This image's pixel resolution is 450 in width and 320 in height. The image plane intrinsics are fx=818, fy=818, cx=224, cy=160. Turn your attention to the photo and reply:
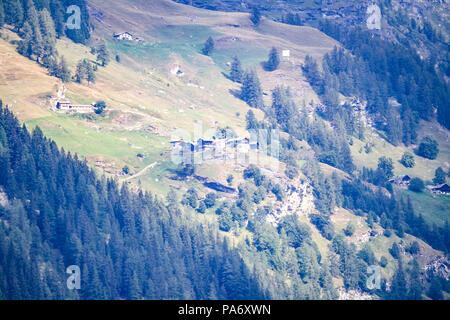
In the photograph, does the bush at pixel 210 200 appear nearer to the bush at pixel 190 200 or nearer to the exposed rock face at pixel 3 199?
the bush at pixel 190 200

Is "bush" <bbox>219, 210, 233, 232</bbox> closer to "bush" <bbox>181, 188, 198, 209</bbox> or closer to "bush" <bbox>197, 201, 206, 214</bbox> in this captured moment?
"bush" <bbox>197, 201, 206, 214</bbox>

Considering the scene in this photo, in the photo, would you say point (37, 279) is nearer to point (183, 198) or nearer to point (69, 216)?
point (69, 216)

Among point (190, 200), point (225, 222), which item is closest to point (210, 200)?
point (190, 200)

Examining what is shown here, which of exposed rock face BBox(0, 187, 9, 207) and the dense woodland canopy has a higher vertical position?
exposed rock face BBox(0, 187, 9, 207)

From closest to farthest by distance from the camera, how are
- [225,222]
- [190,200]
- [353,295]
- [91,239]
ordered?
[91,239], [225,222], [190,200], [353,295]

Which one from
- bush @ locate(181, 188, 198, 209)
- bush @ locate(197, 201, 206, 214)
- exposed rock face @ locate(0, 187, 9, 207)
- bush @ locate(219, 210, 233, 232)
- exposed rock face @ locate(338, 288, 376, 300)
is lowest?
exposed rock face @ locate(338, 288, 376, 300)

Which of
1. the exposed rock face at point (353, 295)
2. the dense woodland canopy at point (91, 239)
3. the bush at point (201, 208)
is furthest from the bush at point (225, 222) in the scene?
the exposed rock face at point (353, 295)

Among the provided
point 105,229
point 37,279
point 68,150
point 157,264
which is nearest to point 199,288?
point 157,264

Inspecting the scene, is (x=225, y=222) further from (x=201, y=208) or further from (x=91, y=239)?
(x=91, y=239)

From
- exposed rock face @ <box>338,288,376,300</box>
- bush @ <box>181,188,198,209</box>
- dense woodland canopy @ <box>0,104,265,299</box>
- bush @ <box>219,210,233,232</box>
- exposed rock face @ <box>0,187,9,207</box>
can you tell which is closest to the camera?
dense woodland canopy @ <box>0,104,265,299</box>

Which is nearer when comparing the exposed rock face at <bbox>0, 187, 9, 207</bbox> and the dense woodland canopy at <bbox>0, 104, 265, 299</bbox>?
the dense woodland canopy at <bbox>0, 104, 265, 299</bbox>

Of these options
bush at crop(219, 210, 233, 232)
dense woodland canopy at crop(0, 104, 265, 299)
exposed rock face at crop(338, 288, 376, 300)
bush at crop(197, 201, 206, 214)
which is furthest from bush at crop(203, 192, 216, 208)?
exposed rock face at crop(338, 288, 376, 300)
